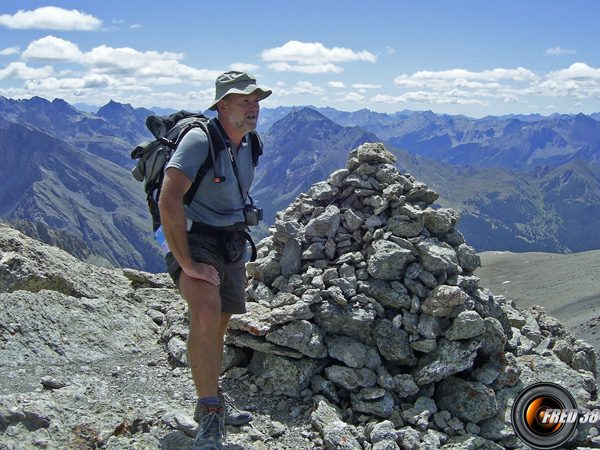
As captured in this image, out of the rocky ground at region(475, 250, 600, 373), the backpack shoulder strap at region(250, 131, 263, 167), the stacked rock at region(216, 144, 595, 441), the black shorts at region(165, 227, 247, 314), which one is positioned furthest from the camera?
the rocky ground at region(475, 250, 600, 373)

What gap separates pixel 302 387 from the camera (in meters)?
10.1

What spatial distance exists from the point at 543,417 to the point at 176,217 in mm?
9381

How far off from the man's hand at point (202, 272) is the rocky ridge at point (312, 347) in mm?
2716

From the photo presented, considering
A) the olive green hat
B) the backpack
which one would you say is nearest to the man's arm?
the backpack

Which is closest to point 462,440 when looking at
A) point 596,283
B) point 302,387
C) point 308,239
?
point 302,387

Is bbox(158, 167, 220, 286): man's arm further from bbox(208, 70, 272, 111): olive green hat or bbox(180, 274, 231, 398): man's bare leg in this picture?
bbox(208, 70, 272, 111): olive green hat

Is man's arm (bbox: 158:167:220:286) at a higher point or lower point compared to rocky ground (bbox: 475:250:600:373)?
higher

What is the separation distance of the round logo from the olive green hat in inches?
344

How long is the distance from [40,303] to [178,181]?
6269mm

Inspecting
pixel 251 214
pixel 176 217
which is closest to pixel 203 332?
pixel 176 217

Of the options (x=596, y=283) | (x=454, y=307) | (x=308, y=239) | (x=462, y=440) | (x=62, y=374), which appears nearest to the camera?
(x=62, y=374)

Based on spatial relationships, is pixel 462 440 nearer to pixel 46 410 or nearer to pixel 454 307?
pixel 454 307

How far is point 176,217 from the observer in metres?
6.54

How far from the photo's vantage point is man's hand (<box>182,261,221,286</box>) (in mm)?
6738
